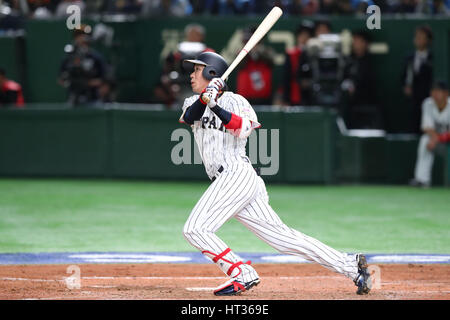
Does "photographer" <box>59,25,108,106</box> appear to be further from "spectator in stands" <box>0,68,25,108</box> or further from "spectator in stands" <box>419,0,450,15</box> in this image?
"spectator in stands" <box>419,0,450,15</box>

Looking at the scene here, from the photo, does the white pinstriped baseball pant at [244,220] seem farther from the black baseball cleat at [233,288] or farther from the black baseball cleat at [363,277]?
the black baseball cleat at [233,288]

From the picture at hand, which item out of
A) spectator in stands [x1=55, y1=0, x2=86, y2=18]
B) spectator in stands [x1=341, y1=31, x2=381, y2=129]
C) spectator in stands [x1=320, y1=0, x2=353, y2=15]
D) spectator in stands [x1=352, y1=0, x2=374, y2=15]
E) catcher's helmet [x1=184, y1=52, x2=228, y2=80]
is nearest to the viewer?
catcher's helmet [x1=184, y1=52, x2=228, y2=80]

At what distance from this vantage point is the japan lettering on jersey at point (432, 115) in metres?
14.0

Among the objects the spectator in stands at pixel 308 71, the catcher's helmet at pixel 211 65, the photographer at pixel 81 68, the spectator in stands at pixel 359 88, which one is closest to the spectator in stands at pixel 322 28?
the spectator in stands at pixel 308 71

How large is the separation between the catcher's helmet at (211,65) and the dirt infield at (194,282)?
5.01ft

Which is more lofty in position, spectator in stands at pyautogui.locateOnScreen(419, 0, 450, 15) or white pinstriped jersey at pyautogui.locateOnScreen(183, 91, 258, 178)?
spectator in stands at pyautogui.locateOnScreen(419, 0, 450, 15)

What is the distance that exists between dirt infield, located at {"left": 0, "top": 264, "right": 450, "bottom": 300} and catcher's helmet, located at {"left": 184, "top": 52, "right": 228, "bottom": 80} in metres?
1.53

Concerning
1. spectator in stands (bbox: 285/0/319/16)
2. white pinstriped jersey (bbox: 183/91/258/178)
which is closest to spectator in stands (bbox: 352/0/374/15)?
spectator in stands (bbox: 285/0/319/16)

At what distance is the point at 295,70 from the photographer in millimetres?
14445

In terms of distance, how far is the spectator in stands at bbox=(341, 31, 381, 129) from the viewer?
14.6 metres

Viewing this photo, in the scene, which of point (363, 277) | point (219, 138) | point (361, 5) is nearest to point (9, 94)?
point (361, 5)
